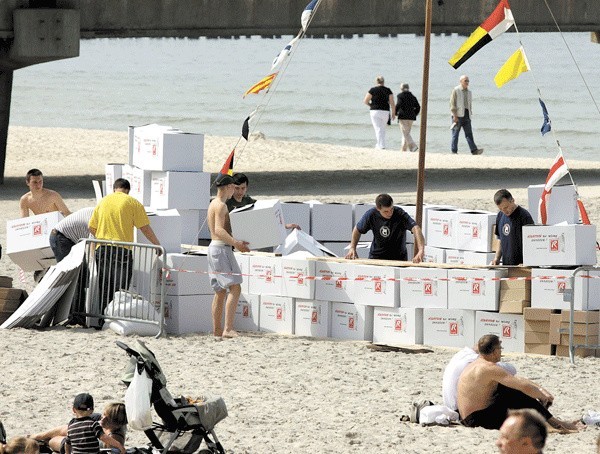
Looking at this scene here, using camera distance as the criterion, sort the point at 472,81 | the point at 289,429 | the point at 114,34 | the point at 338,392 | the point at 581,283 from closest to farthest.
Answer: the point at 289,429
the point at 338,392
the point at 581,283
the point at 114,34
the point at 472,81

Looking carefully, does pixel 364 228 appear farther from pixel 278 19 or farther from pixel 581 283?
pixel 278 19

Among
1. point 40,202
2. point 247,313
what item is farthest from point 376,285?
point 40,202

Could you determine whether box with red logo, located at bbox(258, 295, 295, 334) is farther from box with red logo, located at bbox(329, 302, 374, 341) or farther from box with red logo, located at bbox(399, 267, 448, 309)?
box with red logo, located at bbox(399, 267, 448, 309)

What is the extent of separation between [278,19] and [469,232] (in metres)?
10.6

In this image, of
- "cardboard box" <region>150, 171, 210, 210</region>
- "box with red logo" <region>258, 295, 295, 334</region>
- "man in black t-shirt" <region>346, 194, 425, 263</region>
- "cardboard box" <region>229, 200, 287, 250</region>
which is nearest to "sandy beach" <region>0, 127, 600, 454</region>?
"box with red logo" <region>258, 295, 295, 334</region>

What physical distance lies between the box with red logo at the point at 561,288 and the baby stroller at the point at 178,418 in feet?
14.3

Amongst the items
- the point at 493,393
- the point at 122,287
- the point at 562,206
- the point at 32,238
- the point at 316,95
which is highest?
the point at 316,95

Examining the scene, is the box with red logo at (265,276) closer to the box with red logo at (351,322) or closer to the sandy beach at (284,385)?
the sandy beach at (284,385)

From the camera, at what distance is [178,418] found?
348 inches

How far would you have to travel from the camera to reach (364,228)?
13.9 metres

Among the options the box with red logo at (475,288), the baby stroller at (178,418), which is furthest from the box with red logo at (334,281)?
the baby stroller at (178,418)

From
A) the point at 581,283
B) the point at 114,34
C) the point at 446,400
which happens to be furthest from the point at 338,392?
the point at 114,34

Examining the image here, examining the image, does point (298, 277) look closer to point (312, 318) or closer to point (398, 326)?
point (312, 318)

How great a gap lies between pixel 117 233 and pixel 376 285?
8.31ft
